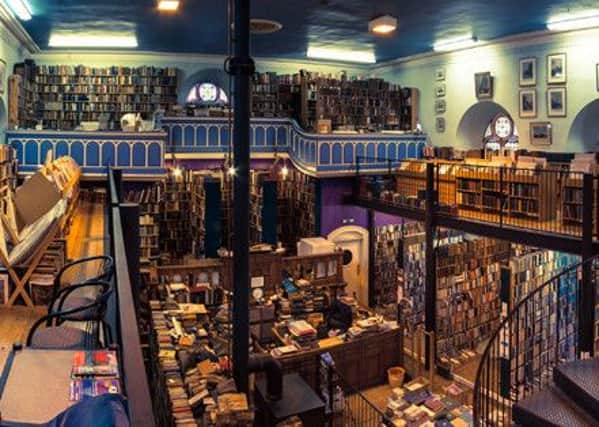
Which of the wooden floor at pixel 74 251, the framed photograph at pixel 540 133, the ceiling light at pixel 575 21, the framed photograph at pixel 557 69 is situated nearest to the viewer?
the wooden floor at pixel 74 251

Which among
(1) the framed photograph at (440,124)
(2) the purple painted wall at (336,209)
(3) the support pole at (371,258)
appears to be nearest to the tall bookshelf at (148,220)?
(2) the purple painted wall at (336,209)

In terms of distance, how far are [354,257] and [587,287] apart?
7.25 metres

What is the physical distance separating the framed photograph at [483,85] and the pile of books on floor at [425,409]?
794cm

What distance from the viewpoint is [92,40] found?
47.8 ft

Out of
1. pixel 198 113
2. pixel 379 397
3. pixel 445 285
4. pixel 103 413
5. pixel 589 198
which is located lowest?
pixel 379 397

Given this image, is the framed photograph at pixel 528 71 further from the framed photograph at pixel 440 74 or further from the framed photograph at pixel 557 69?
the framed photograph at pixel 440 74

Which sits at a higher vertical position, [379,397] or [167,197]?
[167,197]

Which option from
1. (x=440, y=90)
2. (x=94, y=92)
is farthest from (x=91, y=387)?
(x=440, y=90)

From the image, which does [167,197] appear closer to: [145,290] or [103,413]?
[145,290]

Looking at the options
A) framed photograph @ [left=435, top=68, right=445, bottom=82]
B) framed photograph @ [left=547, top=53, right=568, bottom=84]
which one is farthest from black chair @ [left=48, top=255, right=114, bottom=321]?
framed photograph @ [left=435, top=68, right=445, bottom=82]

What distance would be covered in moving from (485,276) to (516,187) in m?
2.42

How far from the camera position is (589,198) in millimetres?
7891

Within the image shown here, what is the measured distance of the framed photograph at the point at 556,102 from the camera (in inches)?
497

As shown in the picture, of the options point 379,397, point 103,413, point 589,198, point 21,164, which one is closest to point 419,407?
point 379,397
